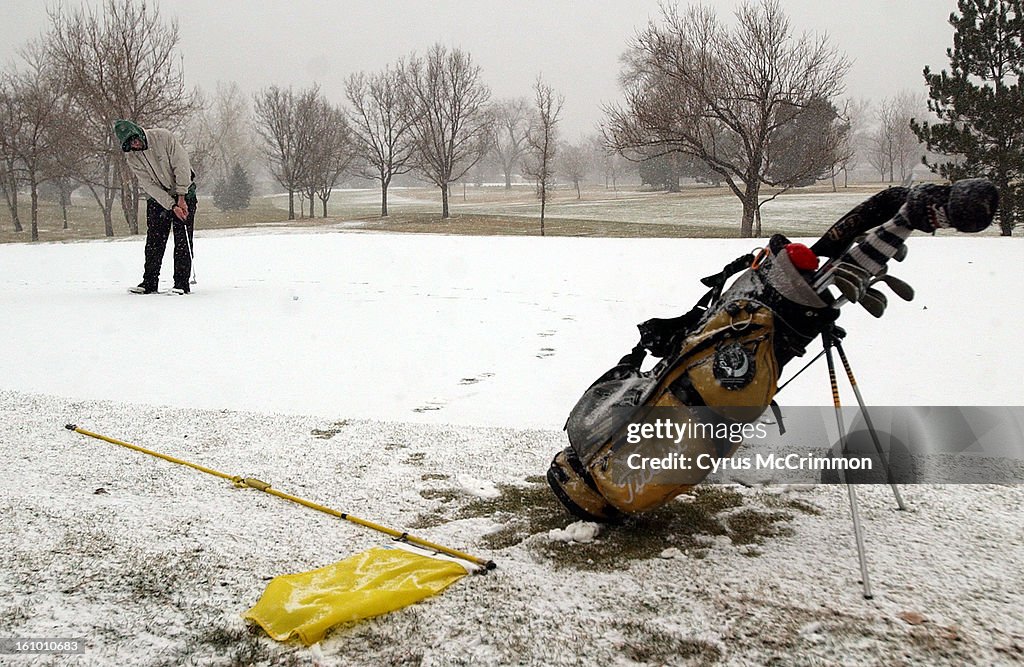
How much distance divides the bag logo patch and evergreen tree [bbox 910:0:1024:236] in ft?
102

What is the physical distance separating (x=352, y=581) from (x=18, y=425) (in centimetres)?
298

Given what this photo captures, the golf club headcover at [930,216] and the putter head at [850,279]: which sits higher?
the golf club headcover at [930,216]

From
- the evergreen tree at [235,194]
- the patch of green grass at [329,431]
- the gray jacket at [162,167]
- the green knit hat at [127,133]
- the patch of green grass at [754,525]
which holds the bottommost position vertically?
the patch of green grass at [329,431]

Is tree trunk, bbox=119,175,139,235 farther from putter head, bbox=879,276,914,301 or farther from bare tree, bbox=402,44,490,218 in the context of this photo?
putter head, bbox=879,276,914,301

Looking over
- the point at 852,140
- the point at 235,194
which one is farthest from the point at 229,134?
the point at 852,140

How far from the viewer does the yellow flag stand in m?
2.11

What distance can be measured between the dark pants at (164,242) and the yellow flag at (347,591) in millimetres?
7829

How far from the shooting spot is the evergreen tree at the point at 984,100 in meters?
29.6

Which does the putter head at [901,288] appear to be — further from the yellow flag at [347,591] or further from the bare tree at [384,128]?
the bare tree at [384,128]

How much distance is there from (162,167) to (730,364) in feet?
27.2

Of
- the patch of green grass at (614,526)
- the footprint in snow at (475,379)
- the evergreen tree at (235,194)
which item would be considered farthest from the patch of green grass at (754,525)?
the evergreen tree at (235,194)

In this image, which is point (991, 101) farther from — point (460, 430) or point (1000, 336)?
point (460, 430)

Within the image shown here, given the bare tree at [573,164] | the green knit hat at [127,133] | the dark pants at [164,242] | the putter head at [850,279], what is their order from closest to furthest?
the putter head at [850,279] < the green knit hat at [127,133] < the dark pants at [164,242] < the bare tree at [573,164]

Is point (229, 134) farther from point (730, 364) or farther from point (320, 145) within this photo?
point (730, 364)
